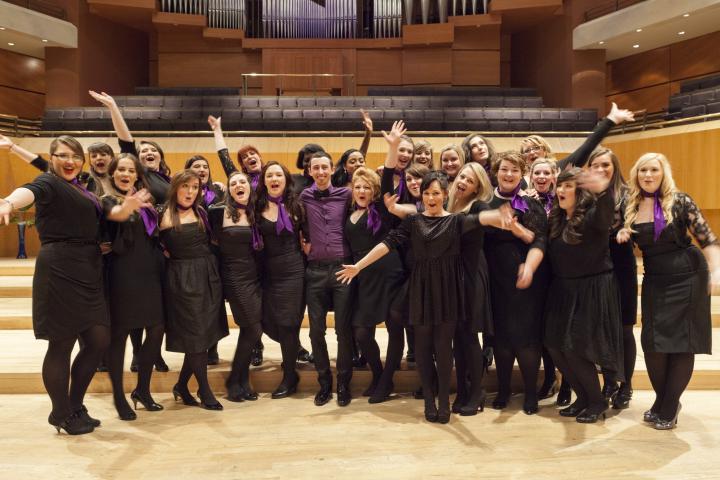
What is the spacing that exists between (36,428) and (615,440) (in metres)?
2.48

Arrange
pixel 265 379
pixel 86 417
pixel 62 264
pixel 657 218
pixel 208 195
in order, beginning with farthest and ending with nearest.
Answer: pixel 208 195 < pixel 265 379 < pixel 86 417 < pixel 657 218 < pixel 62 264

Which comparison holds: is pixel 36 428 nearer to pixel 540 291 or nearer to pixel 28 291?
pixel 540 291

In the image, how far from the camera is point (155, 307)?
2832 millimetres

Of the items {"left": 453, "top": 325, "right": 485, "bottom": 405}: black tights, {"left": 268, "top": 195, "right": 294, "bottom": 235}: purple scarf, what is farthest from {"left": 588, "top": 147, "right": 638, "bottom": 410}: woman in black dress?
{"left": 268, "top": 195, "right": 294, "bottom": 235}: purple scarf

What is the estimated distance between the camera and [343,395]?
9.99 feet

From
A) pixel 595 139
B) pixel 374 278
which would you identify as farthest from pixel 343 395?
pixel 595 139

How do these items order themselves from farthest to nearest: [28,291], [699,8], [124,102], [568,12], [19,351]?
[568,12] → [124,102] → [699,8] → [28,291] → [19,351]

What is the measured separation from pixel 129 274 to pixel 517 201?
1.76m

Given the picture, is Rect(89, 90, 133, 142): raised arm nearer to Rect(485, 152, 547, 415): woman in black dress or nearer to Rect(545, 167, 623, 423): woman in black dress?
Rect(485, 152, 547, 415): woman in black dress

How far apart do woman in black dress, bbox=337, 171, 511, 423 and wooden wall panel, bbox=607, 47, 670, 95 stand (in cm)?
906

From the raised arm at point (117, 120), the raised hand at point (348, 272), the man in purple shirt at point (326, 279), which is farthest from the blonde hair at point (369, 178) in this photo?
the raised arm at point (117, 120)

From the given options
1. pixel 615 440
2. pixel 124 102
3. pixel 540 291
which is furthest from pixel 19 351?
pixel 124 102

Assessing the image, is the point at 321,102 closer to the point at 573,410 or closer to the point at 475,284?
the point at 475,284

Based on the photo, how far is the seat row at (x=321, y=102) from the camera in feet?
28.5
